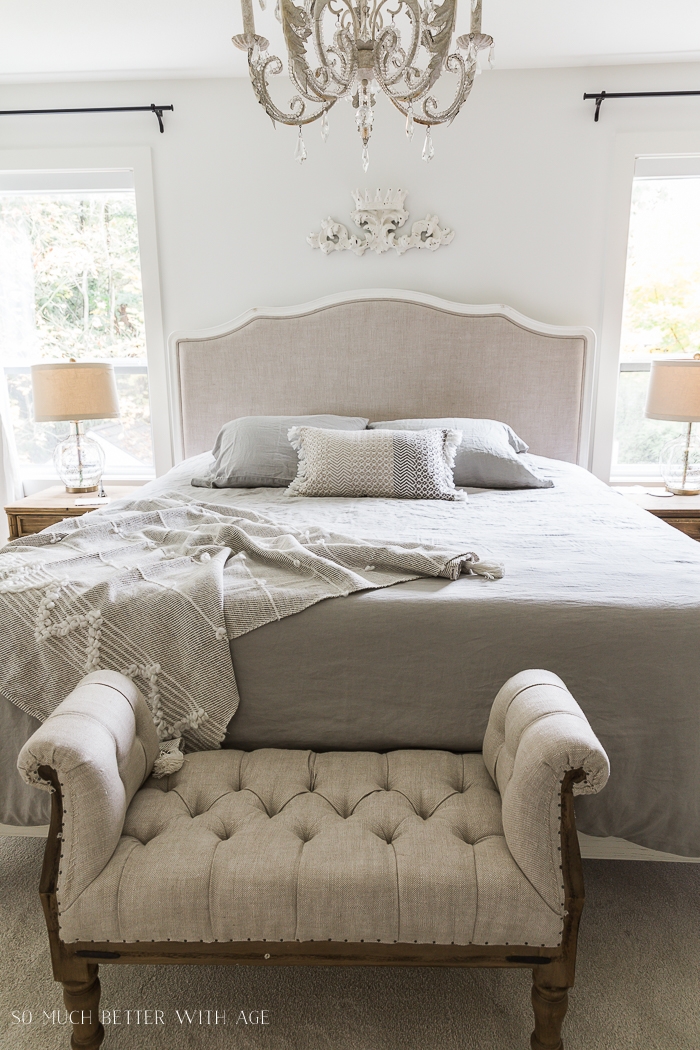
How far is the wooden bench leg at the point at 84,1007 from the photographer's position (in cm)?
120

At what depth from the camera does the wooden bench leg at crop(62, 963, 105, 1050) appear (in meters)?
1.20

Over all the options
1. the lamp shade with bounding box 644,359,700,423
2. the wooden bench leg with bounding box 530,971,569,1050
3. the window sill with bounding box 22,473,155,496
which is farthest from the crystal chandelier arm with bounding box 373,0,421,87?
the window sill with bounding box 22,473,155,496

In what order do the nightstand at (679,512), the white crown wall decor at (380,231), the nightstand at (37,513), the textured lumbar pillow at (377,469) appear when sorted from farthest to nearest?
the white crown wall decor at (380,231) < the nightstand at (37,513) < the nightstand at (679,512) < the textured lumbar pillow at (377,469)

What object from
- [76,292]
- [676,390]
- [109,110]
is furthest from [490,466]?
[109,110]

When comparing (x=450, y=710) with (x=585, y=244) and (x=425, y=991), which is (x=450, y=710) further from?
(x=585, y=244)

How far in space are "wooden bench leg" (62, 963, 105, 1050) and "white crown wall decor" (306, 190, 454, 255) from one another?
319 cm

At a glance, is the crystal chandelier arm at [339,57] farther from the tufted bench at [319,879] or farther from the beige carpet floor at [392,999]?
the beige carpet floor at [392,999]

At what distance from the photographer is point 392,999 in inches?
54.6

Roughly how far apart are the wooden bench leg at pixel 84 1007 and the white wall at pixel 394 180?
3.10 meters

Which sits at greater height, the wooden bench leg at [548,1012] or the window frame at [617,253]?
the window frame at [617,253]

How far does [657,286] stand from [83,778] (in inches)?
138

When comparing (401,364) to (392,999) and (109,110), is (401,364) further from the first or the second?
(392,999)

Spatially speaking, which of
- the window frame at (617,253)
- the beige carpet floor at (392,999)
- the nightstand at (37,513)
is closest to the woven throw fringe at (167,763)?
the beige carpet floor at (392,999)

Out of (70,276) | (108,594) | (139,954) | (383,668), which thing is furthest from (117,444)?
(139,954)
